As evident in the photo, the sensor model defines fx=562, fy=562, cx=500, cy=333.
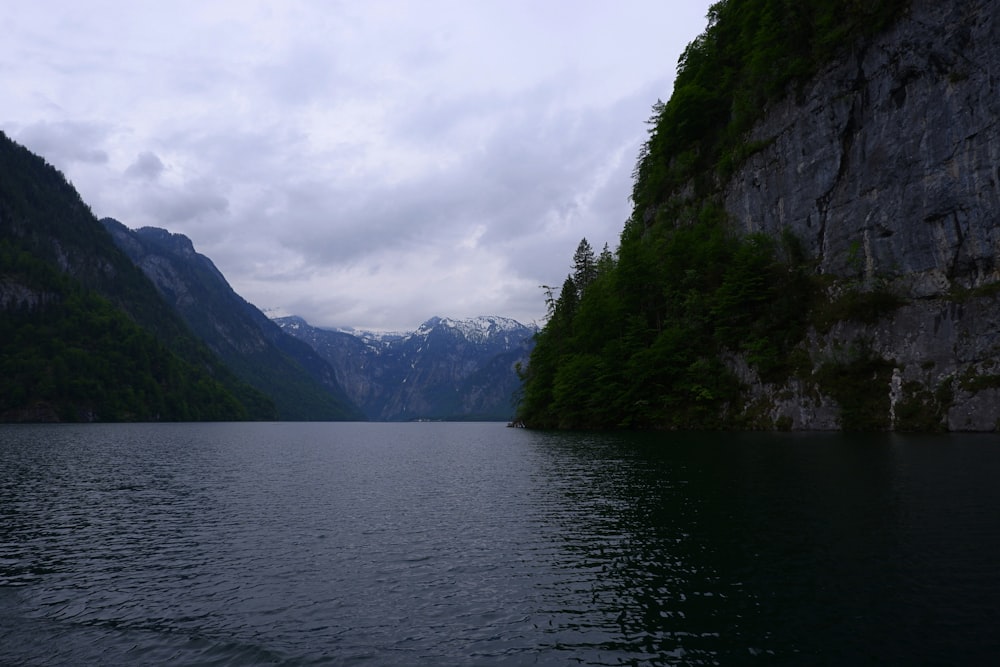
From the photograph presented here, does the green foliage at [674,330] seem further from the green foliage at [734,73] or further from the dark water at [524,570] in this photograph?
the dark water at [524,570]

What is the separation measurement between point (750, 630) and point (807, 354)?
70.7 meters

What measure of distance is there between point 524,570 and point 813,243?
78393mm

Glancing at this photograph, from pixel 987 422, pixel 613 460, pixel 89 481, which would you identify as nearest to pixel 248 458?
pixel 89 481

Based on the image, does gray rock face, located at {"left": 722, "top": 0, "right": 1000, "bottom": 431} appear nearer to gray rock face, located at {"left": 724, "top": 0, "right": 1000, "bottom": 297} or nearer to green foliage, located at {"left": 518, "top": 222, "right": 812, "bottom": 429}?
gray rock face, located at {"left": 724, "top": 0, "right": 1000, "bottom": 297}

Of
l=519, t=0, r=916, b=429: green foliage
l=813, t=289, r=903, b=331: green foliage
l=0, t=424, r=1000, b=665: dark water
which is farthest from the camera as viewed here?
l=519, t=0, r=916, b=429: green foliage

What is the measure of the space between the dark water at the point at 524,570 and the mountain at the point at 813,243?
3456 cm

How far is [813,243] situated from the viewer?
8031cm

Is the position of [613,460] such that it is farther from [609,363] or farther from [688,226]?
[688,226]

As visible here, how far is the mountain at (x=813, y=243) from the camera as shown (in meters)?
62.7

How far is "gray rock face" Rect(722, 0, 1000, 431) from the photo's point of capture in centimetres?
6084

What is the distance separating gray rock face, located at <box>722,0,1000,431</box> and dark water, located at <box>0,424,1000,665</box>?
31.4 metres

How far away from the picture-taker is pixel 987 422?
5759 centimetres

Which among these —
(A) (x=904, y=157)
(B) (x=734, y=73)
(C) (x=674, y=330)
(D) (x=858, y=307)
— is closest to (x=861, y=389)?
(D) (x=858, y=307)

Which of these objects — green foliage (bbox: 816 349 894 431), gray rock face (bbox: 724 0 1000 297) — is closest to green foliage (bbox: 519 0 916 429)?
green foliage (bbox: 816 349 894 431)
